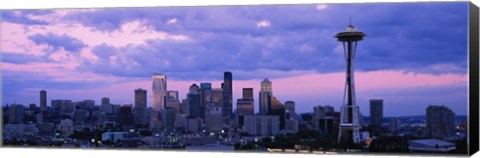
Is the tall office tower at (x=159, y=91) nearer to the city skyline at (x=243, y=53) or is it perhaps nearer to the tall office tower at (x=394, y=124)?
the city skyline at (x=243, y=53)

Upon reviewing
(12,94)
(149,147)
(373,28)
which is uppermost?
(373,28)

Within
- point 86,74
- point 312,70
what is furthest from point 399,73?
point 86,74

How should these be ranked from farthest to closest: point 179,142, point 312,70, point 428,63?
point 179,142 < point 312,70 < point 428,63

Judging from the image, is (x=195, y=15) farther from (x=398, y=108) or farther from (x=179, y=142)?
(x=398, y=108)

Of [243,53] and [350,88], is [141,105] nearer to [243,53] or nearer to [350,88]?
[243,53]

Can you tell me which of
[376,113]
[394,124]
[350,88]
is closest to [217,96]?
[350,88]

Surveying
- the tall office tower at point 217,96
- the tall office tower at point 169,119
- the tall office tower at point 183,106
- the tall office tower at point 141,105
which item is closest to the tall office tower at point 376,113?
the tall office tower at point 217,96

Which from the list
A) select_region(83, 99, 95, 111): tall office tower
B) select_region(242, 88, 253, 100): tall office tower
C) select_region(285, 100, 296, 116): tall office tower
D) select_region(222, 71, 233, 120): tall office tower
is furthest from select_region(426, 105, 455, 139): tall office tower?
select_region(83, 99, 95, 111): tall office tower
